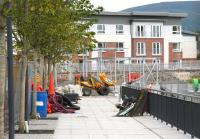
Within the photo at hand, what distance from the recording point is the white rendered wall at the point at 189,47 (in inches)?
4226

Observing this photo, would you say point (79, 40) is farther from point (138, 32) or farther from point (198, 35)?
point (198, 35)

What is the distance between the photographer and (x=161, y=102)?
19703 mm

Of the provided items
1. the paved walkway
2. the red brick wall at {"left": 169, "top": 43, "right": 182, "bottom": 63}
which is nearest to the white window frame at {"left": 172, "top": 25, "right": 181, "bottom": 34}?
the red brick wall at {"left": 169, "top": 43, "right": 182, "bottom": 63}

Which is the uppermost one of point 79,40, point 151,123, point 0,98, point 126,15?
point 126,15

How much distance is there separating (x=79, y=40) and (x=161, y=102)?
307 inches

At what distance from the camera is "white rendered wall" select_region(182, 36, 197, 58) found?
352 ft

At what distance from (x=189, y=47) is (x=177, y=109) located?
94.7 meters

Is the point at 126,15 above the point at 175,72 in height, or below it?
above

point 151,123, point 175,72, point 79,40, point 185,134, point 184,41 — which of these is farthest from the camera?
point 184,41

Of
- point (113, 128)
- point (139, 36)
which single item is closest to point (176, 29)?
point (139, 36)

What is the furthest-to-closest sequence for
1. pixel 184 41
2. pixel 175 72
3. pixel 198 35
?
pixel 198 35, pixel 184 41, pixel 175 72

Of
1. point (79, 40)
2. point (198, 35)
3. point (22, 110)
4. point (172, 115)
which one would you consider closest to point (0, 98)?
point (22, 110)

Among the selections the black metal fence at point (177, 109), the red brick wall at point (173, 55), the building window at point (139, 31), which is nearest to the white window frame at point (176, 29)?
the red brick wall at point (173, 55)

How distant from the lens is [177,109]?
1648 cm
